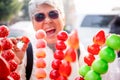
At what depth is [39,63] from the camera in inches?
101

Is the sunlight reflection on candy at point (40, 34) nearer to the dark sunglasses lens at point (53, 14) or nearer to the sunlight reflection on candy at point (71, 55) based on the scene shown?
the dark sunglasses lens at point (53, 14)

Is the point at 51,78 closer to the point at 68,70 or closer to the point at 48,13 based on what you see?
the point at 68,70

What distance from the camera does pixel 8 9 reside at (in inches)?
717

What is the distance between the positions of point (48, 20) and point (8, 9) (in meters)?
15.8

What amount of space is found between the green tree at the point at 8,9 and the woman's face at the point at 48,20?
1404 centimetres

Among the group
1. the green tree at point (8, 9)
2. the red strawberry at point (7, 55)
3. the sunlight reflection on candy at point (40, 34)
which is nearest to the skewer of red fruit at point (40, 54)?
the sunlight reflection on candy at point (40, 34)

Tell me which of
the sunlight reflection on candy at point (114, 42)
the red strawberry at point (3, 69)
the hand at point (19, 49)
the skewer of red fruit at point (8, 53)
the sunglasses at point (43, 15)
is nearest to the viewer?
the red strawberry at point (3, 69)

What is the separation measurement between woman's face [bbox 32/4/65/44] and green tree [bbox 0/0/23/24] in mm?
14039

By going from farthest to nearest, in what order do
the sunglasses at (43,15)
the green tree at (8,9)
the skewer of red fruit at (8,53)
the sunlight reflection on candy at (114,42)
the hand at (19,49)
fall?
1. the green tree at (8,9)
2. the sunglasses at (43,15)
3. the hand at (19,49)
4. the skewer of red fruit at (8,53)
5. the sunlight reflection on candy at (114,42)

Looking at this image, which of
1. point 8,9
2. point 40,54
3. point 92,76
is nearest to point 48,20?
point 40,54

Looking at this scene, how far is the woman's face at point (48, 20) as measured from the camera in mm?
2756

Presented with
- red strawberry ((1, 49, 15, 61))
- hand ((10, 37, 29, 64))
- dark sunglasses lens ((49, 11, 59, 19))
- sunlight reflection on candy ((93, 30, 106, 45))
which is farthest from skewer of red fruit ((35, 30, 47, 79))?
sunlight reflection on candy ((93, 30, 106, 45))

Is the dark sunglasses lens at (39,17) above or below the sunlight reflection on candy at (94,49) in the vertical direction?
above

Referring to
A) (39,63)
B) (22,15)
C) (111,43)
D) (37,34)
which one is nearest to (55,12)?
(37,34)
